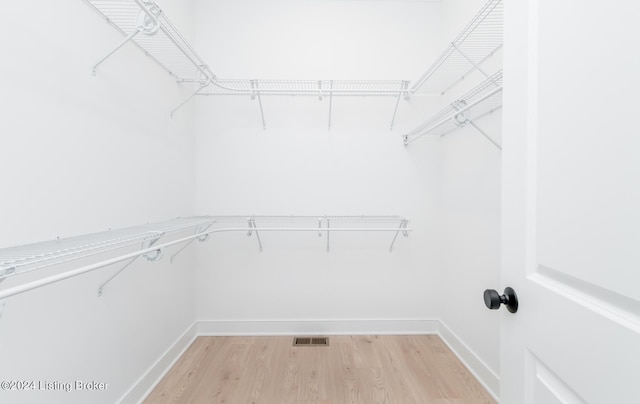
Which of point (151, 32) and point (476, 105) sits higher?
point (151, 32)

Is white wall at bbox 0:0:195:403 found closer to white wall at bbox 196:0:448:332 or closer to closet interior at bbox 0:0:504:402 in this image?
closet interior at bbox 0:0:504:402

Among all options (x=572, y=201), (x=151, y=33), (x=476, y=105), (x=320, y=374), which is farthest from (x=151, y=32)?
(x=320, y=374)

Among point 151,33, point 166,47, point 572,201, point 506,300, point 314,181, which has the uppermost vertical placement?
point 166,47

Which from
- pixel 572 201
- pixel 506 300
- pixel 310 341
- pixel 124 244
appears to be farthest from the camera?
pixel 310 341

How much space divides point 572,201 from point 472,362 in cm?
166

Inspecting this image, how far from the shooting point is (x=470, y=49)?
1.64 metres

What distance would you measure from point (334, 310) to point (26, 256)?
1.84m

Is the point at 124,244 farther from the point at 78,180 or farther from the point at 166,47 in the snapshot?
the point at 166,47

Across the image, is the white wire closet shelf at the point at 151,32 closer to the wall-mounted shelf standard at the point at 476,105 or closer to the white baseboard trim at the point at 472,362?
the wall-mounted shelf standard at the point at 476,105

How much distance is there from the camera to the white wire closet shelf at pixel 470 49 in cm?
139

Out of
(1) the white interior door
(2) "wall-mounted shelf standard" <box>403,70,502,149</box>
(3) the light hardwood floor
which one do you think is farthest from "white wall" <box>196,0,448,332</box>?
(1) the white interior door

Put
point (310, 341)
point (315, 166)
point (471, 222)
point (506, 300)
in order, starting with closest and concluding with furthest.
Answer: point (506, 300), point (471, 222), point (310, 341), point (315, 166)

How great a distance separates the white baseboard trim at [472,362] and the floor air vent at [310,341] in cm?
89

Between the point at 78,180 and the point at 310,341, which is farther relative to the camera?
the point at 310,341
